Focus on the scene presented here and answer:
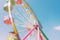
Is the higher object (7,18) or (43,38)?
(7,18)

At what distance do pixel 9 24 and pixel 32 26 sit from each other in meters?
3.18

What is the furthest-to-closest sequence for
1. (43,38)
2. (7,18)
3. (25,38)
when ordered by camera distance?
(43,38), (25,38), (7,18)

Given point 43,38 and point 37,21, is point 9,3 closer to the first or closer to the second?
point 37,21

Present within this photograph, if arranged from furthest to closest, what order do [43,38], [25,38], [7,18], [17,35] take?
[43,38] → [25,38] → [7,18] → [17,35]

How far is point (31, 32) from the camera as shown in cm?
1873

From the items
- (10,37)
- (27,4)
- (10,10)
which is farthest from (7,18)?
(27,4)

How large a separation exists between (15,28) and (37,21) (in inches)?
Result: 181

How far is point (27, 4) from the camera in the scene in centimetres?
1841

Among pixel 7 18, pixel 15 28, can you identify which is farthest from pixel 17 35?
pixel 7 18

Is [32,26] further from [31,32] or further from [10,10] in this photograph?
[10,10]

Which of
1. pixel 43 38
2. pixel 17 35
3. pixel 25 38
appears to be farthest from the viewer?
pixel 43 38

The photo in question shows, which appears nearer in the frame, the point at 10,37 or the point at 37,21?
the point at 10,37

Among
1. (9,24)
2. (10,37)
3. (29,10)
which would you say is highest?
(29,10)

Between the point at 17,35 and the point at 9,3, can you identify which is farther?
the point at 9,3
